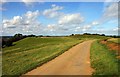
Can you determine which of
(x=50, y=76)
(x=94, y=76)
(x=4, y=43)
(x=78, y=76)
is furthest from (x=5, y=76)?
(x=4, y=43)

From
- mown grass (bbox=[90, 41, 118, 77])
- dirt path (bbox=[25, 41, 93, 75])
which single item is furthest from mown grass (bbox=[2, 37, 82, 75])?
mown grass (bbox=[90, 41, 118, 77])

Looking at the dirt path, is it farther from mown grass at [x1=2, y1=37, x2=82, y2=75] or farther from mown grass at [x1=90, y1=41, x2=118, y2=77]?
mown grass at [x1=2, y1=37, x2=82, y2=75]

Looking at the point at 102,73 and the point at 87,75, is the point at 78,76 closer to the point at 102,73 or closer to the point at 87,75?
the point at 87,75

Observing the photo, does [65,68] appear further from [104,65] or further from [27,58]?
[27,58]

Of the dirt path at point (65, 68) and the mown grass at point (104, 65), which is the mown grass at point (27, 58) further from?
the mown grass at point (104, 65)

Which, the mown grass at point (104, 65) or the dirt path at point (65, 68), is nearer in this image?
the mown grass at point (104, 65)

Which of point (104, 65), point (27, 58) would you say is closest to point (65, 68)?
point (104, 65)

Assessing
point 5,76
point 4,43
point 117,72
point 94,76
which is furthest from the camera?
point 4,43

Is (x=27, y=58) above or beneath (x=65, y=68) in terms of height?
beneath

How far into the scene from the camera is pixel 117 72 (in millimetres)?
14656

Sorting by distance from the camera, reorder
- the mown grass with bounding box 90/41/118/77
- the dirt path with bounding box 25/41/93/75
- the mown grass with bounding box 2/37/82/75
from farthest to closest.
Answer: the mown grass with bounding box 2/37/82/75, the dirt path with bounding box 25/41/93/75, the mown grass with bounding box 90/41/118/77

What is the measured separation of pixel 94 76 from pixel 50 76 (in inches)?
112

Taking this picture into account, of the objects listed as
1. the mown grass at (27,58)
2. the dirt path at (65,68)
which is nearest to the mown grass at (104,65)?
the dirt path at (65,68)

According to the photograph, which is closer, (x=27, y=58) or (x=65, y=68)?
(x=65, y=68)
